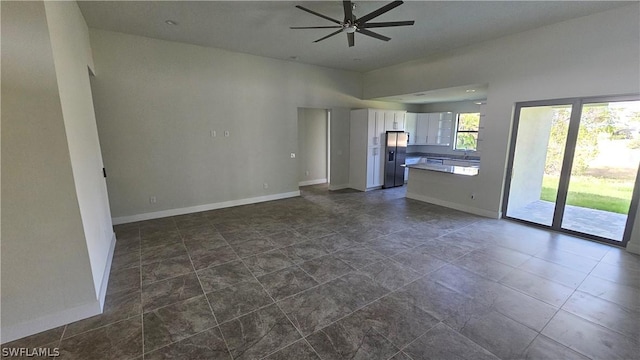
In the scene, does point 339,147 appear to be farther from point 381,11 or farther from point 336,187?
point 381,11

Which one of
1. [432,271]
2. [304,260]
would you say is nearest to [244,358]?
[304,260]

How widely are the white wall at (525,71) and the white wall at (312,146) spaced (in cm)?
284

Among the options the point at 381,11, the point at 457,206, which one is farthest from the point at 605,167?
the point at 381,11

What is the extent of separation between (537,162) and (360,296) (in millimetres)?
4499

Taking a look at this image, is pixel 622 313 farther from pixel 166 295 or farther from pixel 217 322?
pixel 166 295

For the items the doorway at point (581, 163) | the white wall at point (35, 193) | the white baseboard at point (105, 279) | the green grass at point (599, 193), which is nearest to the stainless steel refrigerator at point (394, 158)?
the doorway at point (581, 163)

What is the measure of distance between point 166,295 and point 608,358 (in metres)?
3.65

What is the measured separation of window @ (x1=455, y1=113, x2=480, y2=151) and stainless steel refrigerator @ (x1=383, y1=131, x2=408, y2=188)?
2.03 m

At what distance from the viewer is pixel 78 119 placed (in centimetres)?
252

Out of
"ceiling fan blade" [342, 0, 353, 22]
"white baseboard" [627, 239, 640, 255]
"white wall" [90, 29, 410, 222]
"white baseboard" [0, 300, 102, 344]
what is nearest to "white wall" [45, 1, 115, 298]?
"white baseboard" [0, 300, 102, 344]

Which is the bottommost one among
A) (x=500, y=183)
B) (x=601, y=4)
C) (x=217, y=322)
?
(x=217, y=322)

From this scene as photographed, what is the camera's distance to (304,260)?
127 inches

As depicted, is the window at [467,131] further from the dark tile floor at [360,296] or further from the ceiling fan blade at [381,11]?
the ceiling fan blade at [381,11]

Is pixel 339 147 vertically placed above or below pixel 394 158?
above
